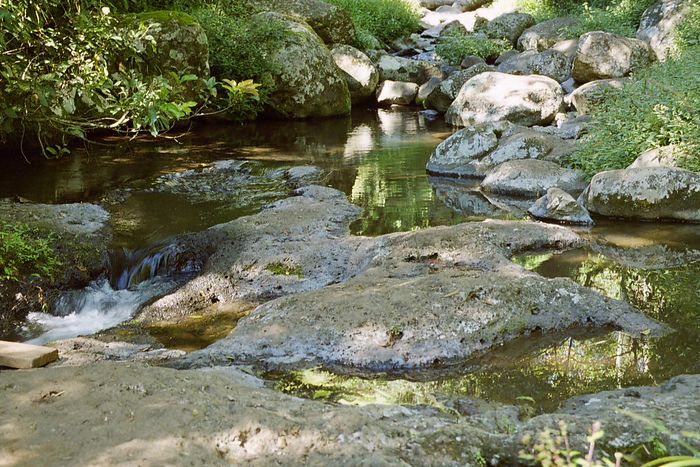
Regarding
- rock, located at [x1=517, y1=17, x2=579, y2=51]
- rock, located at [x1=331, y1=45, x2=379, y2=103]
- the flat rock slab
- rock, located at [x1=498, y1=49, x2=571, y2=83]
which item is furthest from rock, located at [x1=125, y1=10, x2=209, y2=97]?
rock, located at [x1=517, y1=17, x2=579, y2=51]

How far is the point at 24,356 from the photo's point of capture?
384 cm

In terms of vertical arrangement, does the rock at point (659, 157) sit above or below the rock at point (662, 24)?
below

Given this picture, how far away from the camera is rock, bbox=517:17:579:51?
1845cm

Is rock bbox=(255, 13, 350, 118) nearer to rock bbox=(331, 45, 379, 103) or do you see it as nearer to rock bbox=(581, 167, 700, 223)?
rock bbox=(331, 45, 379, 103)

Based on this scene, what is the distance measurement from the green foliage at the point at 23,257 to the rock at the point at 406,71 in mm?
14077

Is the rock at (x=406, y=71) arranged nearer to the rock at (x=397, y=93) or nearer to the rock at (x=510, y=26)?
the rock at (x=397, y=93)

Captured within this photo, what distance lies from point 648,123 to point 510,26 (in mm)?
13695

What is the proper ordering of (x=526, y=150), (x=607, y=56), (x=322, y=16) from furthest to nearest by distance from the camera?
(x=322, y=16) < (x=607, y=56) < (x=526, y=150)

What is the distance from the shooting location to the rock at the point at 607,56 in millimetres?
14164

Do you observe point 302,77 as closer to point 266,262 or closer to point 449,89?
point 449,89

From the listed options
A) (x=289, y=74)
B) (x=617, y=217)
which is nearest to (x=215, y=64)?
(x=289, y=74)

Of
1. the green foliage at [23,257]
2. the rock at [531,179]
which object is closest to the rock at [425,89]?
the rock at [531,179]

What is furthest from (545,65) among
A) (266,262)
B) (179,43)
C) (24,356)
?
(24,356)

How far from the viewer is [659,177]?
7258 mm
